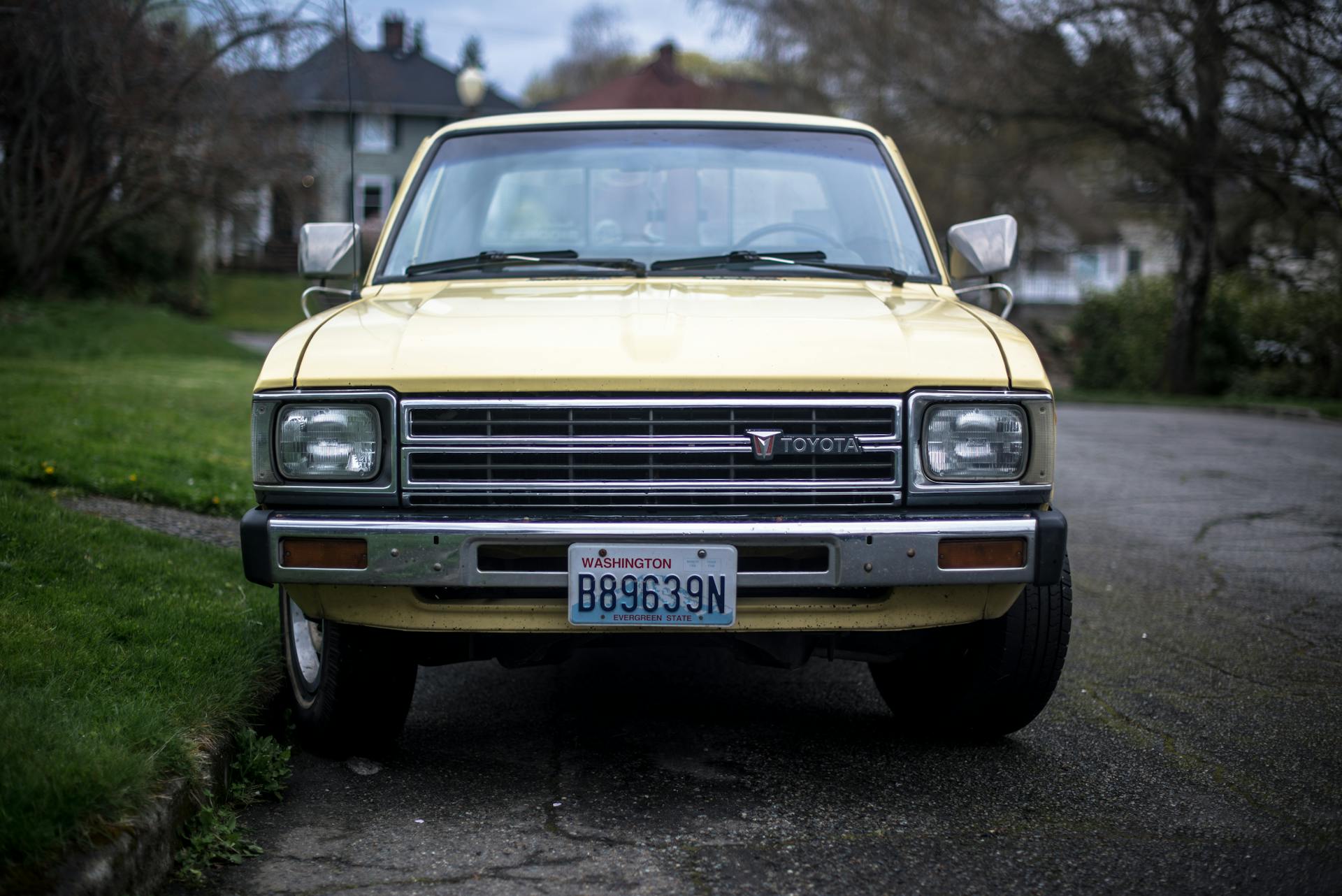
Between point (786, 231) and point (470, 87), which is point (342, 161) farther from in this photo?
point (786, 231)

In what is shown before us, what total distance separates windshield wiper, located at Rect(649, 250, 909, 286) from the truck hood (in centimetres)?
50

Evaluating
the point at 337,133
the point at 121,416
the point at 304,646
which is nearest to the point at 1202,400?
the point at 121,416

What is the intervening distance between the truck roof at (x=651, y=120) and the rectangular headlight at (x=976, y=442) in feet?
6.00

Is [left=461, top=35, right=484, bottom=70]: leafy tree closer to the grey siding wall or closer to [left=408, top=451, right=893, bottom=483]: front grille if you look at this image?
the grey siding wall

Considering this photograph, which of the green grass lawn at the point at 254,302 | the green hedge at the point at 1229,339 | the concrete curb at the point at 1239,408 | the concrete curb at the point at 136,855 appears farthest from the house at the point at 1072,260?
the concrete curb at the point at 136,855

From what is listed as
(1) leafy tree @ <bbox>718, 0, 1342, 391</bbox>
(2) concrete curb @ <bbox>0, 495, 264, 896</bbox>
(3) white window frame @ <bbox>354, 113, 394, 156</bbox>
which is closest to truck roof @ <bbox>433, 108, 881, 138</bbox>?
(2) concrete curb @ <bbox>0, 495, 264, 896</bbox>

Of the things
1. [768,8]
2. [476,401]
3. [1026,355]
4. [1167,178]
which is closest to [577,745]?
[476,401]

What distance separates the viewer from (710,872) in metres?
2.84

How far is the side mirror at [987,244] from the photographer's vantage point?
4293mm

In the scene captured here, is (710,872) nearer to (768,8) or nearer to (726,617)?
(726,617)

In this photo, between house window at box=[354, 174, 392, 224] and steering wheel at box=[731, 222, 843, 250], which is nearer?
steering wheel at box=[731, 222, 843, 250]

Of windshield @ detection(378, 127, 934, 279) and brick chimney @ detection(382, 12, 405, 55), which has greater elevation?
brick chimney @ detection(382, 12, 405, 55)

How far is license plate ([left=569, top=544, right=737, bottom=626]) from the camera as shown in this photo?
301 centimetres

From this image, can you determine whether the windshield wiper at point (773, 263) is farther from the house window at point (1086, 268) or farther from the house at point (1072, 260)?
the house window at point (1086, 268)
